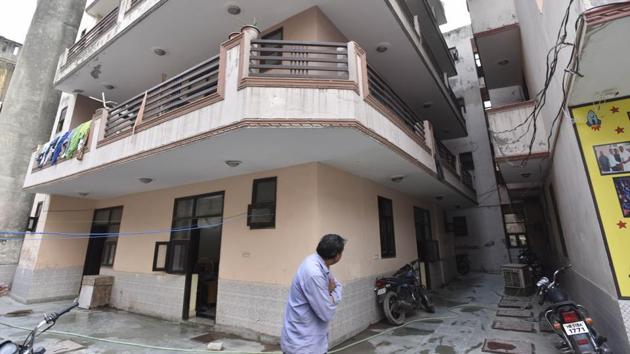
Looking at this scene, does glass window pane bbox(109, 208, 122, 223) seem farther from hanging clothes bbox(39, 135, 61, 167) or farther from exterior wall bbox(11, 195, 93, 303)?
hanging clothes bbox(39, 135, 61, 167)

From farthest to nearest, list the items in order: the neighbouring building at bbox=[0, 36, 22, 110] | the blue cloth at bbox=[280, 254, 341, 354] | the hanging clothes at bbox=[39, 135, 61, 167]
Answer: the neighbouring building at bbox=[0, 36, 22, 110] → the hanging clothes at bbox=[39, 135, 61, 167] → the blue cloth at bbox=[280, 254, 341, 354]

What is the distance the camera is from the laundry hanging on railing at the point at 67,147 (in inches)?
276

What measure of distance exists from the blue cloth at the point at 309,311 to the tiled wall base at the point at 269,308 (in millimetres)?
2844

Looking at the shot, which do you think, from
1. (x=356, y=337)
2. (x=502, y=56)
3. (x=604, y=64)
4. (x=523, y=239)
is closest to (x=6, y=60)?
(x=356, y=337)

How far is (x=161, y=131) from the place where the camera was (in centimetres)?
519

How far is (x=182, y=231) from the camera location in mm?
7492

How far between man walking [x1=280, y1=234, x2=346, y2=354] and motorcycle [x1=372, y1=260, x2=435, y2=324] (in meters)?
4.34

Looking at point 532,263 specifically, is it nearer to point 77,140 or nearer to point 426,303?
point 426,303

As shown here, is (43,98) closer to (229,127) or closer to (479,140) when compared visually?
(229,127)

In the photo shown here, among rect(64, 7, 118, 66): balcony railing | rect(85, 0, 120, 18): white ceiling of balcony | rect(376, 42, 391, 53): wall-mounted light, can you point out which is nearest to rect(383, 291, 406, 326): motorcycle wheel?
rect(376, 42, 391, 53): wall-mounted light

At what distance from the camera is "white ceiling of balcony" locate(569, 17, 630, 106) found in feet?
9.07

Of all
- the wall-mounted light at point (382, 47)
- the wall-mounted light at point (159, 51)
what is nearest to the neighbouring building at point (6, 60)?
the wall-mounted light at point (159, 51)

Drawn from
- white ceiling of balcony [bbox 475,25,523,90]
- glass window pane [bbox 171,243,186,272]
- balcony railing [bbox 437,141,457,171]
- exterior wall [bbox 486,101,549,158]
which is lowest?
glass window pane [bbox 171,243,186,272]

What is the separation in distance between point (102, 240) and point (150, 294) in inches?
171
